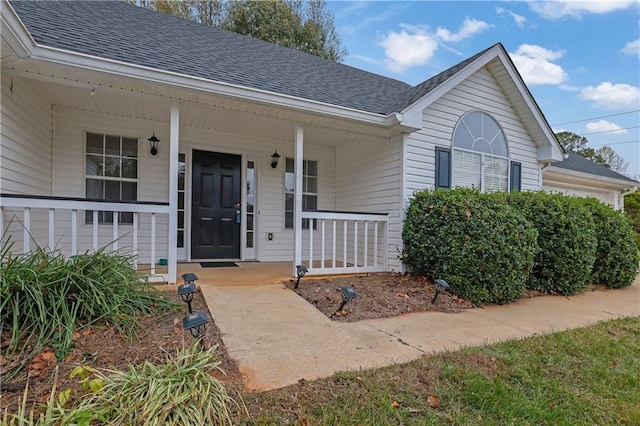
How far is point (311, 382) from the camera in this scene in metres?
2.12

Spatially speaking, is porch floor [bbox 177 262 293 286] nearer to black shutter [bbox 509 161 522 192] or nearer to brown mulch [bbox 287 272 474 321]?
brown mulch [bbox 287 272 474 321]

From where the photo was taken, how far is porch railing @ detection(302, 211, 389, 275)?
17.1ft

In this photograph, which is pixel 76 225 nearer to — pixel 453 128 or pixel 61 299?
pixel 61 299

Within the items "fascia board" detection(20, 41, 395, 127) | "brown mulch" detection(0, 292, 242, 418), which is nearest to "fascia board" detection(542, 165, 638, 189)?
"fascia board" detection(20, 41, 395, 127)

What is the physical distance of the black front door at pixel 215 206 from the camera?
20.0ft

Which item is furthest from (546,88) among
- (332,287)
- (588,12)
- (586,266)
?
(332,287)

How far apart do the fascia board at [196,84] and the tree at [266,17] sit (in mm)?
12432

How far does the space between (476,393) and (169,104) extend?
466cm

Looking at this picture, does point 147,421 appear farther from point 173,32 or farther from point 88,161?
point 173,32

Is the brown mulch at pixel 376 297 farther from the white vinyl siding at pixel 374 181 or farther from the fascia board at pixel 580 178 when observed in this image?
the fascia board at pixel 580 178

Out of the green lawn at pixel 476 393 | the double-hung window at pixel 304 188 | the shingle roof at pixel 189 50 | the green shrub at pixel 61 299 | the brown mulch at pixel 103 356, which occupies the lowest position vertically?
the green lawn at pixel 476 393

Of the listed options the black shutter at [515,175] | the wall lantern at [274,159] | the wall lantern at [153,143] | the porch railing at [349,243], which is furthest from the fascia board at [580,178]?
the wall lantern at [153,143]

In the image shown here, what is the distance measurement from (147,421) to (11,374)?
3.80 feet

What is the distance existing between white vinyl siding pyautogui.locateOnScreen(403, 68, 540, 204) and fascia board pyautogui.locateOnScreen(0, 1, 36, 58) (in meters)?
4.94
